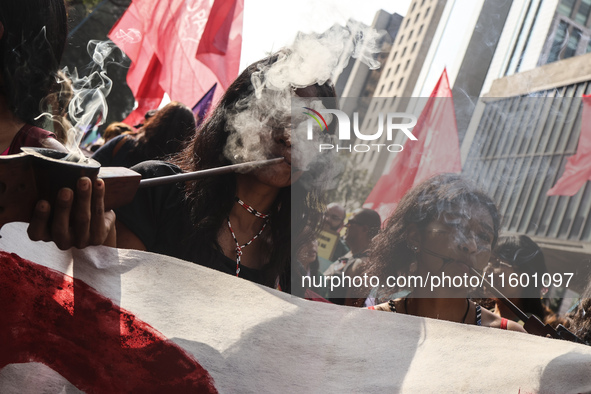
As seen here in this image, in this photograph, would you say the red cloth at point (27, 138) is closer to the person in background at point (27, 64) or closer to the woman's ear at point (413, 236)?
the person in background at point (27, 64)

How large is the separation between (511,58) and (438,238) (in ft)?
1.78

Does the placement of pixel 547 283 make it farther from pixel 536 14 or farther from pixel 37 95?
pixel 37 95

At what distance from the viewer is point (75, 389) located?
3.08 feet

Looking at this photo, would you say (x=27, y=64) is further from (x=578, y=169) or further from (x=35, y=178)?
(x=578, y=169)

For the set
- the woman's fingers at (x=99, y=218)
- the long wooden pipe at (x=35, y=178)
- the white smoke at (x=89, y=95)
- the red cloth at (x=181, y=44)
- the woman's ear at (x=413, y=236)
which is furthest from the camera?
the red cloth at (x=181, y=44)

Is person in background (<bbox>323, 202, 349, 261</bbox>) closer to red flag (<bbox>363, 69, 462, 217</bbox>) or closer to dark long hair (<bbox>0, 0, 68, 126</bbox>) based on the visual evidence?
red flag (<bbox>363, 69, 462, 217</bbox>)

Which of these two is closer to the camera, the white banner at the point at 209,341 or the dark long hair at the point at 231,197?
the white banner at the point at 209,341

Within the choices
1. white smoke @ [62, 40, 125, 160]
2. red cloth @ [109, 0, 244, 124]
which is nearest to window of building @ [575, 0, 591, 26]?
→ white smoke @ [62, 40, 125, 160]

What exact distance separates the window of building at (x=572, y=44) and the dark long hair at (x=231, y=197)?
2.17 ft

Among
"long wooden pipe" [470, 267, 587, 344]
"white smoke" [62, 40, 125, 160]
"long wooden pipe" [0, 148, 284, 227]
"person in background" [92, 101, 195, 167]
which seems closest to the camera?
"long wooden pipe" [0, 148, 284, 227]

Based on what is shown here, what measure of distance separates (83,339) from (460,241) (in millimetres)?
939

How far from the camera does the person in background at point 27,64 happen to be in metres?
1.27

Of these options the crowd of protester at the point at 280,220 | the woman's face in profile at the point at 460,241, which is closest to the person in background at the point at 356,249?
the crowd of protester at the point at 280,220

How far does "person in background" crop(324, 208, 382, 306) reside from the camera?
1.40 m
